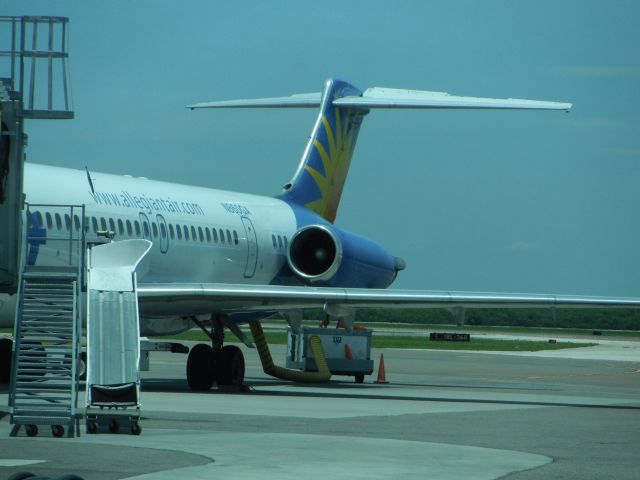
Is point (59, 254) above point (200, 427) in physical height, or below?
above

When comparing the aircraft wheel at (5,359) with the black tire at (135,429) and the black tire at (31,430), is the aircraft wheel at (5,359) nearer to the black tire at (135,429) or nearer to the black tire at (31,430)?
the black tire at (31,430)

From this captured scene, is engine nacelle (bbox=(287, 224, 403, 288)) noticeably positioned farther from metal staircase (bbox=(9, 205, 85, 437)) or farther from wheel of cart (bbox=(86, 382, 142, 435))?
wheel of cart (bbox=(86, 382, 142, 435))

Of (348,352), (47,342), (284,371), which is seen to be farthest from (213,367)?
(47,342)

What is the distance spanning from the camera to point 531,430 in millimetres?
17891

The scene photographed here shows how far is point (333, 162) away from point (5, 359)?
1111 centimetres

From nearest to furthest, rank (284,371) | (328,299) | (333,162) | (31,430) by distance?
1. (31,430)
2. (328,299)
3. (284,371)
4. (333,162)

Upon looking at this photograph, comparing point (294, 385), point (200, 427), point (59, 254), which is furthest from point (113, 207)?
point (200, 427)

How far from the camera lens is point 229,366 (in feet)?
90.9

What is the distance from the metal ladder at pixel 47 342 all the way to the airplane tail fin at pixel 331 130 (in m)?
14.3

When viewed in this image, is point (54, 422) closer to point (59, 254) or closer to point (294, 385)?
point (59, 254)

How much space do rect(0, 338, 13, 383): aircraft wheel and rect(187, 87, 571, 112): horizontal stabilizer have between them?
10.9 metres

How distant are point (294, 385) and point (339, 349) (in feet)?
11.7

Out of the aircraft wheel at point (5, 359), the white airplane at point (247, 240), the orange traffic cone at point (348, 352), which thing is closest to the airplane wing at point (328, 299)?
the white airplane at point (247, 240)

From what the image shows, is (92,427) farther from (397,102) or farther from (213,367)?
(397,102)
